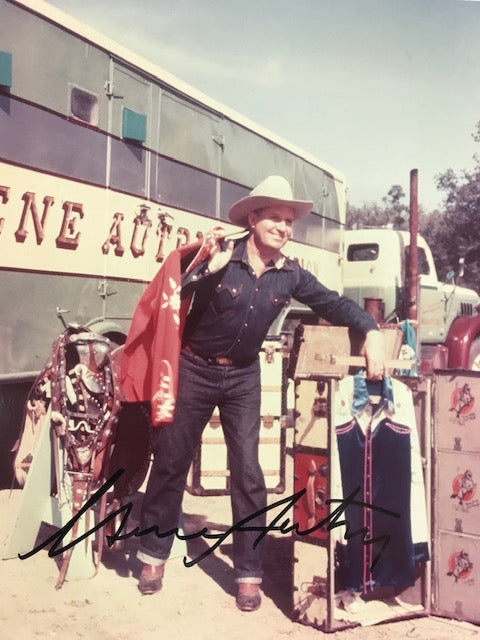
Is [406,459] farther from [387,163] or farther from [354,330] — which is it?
[387,163]

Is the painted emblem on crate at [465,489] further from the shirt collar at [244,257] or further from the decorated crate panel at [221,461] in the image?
the decorated crate panel at [221,461]

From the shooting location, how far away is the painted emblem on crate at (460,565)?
298 cm

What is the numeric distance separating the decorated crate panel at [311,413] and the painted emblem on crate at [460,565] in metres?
0.76

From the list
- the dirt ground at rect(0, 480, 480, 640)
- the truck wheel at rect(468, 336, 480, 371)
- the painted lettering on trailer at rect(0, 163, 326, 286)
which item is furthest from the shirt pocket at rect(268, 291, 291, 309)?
the truck wheel at rect(468, 336, 480, 371)

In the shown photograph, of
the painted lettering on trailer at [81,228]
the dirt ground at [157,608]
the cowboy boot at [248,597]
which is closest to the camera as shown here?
the dirt ground at [157,608]

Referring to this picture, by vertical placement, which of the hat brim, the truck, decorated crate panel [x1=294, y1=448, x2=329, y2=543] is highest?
the truck

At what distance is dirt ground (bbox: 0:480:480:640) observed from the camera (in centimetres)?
284

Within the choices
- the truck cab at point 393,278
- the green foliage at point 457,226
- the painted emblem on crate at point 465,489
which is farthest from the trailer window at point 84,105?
the truck cab at point 393,278

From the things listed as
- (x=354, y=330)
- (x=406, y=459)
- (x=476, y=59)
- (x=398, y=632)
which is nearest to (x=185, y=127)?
(x=476, y=59)

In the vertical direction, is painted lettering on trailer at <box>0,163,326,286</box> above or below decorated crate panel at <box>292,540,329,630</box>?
above

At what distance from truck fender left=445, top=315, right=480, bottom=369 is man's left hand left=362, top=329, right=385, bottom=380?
5411 millimetres

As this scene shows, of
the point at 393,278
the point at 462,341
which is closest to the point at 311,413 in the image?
the point at 462,341

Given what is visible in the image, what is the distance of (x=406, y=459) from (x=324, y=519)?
17.5 inches

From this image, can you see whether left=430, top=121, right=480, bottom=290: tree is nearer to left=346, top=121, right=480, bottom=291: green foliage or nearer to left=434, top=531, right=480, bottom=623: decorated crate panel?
left=346, top=121, right=480, bottom=291: green foliage
